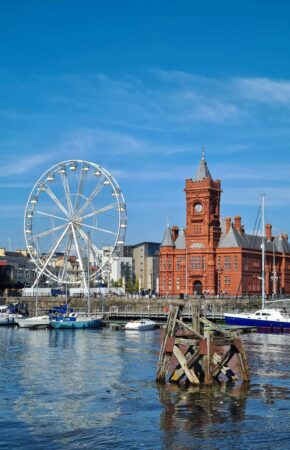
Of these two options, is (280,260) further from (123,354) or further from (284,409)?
(284,409)

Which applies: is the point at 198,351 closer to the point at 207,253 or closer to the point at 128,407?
the point at 128,407

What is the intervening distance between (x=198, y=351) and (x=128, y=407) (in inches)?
224

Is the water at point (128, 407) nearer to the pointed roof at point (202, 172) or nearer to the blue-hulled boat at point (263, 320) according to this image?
the blue-hulled boat at point (263, 320)

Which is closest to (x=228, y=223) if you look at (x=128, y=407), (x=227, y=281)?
(x=227, y=281)

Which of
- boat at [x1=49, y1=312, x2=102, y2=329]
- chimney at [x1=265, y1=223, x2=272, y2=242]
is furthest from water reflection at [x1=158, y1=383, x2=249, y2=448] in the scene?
chimney at [x1=265, y1=223, x2=272, y2=242]

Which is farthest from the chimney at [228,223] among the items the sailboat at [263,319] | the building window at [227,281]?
the sailboat at [263,319]

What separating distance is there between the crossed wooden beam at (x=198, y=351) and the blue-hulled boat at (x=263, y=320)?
186 ft

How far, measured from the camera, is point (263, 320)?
341 ft

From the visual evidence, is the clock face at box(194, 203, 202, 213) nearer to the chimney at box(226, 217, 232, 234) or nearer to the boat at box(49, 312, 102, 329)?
the chimney at box(226, 217, 232, 234)

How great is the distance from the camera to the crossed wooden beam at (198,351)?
43.9 meters

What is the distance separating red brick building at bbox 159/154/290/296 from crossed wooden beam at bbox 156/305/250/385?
9387 centimetres

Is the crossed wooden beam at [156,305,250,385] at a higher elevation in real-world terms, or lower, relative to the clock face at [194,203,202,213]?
lower

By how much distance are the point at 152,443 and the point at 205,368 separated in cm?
1152

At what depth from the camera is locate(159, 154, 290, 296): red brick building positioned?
142 m
